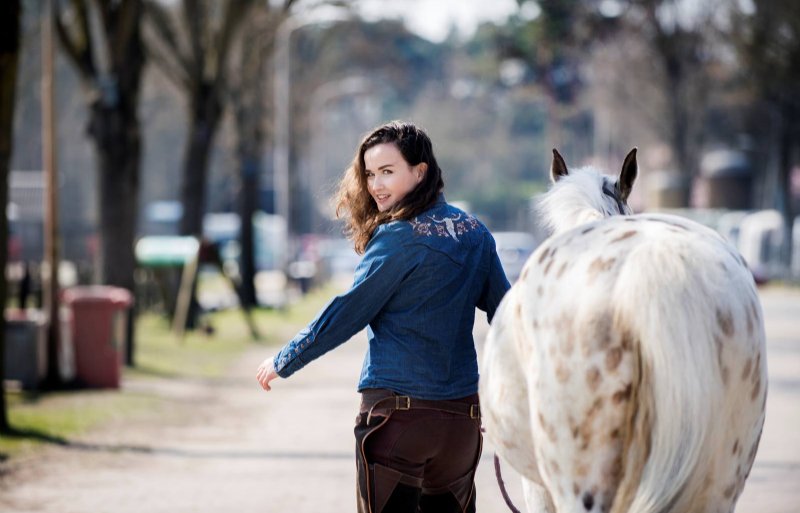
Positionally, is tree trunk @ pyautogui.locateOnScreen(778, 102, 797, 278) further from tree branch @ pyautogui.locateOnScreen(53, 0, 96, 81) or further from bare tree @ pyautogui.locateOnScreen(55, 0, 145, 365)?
tree branch @ pyautogui.locateOnScreen(53, 0, 96, 81)

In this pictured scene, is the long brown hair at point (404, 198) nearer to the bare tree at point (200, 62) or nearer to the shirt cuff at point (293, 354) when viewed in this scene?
the shirt cuff at point (293, 354)

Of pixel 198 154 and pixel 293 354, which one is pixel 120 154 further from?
pixel 293 354

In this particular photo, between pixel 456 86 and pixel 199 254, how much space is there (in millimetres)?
84526

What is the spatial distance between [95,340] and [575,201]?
11.5 m

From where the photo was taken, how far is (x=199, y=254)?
23.0 meters

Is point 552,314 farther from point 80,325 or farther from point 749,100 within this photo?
point 749,100

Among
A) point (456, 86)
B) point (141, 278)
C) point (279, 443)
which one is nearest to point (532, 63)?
point (141, 278)

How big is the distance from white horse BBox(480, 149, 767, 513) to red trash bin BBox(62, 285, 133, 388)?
11.9 metres

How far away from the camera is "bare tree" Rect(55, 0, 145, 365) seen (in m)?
17.9

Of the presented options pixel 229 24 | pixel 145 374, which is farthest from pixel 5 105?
pixel 229 24

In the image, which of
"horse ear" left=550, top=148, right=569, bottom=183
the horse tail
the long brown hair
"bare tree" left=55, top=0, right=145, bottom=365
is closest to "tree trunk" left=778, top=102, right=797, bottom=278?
"bare tree" left=55, top=0, right=145, bottom=365

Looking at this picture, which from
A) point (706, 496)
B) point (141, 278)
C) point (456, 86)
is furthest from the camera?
point (456, 86)

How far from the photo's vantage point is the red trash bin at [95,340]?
50.6ft

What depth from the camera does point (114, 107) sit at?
17922 mm
